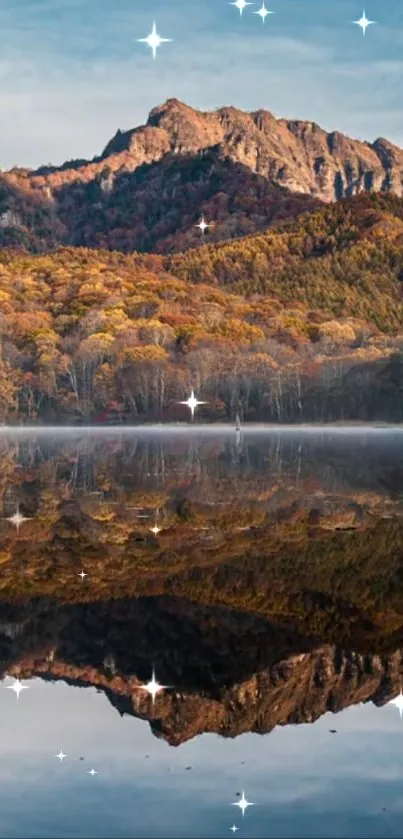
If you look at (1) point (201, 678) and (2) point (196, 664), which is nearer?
(1) point (201, 678)

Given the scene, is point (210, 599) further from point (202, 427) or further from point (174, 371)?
point (202, 427)

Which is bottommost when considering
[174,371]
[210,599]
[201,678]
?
[201,678]

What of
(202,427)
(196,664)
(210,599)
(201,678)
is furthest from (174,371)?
(201,678)

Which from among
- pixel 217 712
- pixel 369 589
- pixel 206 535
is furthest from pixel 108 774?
pixel 206 535

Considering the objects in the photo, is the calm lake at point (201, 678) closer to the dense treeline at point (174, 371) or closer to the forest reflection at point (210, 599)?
the forest reflection at point (210, 599)

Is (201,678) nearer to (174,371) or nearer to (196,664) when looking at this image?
(196,664)

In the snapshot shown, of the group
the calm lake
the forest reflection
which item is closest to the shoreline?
the forest reflection

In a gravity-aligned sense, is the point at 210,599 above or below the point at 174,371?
below

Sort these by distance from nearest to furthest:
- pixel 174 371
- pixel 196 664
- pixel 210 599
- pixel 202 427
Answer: pixel 196 664
pixel 210 599
pixel 174 371
pixel 202 427

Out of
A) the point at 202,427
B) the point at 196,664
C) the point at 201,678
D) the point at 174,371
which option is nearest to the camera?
the point at 201,678

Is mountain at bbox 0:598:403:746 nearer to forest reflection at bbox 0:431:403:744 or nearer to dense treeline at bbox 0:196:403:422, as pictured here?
forest reflection at bbox 0:431:403:744
